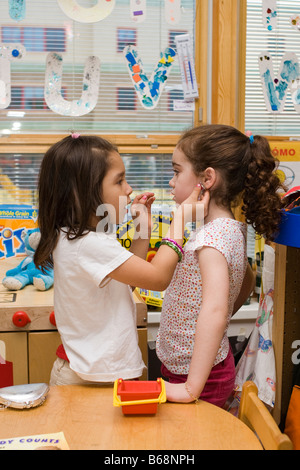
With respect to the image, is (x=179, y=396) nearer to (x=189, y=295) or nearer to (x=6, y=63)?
(x=189, y=295)

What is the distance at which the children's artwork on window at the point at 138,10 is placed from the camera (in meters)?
2.20

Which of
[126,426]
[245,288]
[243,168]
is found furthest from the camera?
[245,288]

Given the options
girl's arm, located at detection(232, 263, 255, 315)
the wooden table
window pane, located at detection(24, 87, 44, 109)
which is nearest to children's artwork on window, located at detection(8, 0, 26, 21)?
window pane, located at detection(24, 87, 44, 109)

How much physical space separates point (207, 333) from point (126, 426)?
0.24m

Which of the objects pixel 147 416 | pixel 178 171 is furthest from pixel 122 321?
pixel 178 171

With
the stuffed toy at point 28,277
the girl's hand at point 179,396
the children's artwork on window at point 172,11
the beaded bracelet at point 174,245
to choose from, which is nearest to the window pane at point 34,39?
the children's artwork on window at point 172,11

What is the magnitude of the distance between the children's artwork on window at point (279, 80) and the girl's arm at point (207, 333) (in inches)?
57.6

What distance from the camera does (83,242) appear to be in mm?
1120

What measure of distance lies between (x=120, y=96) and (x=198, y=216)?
48.0 inches

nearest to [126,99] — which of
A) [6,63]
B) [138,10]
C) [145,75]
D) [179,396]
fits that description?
[145,75]

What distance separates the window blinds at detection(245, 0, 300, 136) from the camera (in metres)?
2.30

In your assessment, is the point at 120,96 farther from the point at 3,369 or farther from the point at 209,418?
the point at 209,418

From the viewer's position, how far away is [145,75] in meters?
2.23

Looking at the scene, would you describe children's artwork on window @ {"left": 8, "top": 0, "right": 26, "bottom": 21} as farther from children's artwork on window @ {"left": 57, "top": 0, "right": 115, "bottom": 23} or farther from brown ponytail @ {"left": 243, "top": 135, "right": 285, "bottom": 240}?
brown ponytail @ {"left": 243, "top": 135, "right": 285, "bottom": 240}
